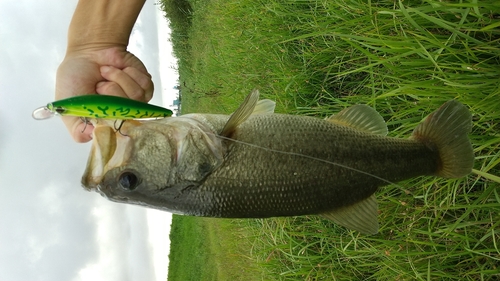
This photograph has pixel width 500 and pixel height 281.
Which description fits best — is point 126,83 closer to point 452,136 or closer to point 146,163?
point 146,163

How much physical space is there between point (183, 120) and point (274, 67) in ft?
8.29

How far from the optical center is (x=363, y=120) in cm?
217

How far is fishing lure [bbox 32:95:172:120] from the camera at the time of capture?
1675mm

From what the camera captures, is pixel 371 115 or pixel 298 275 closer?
pixel 371 115

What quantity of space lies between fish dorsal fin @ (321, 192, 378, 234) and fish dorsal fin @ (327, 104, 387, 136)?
0.39m

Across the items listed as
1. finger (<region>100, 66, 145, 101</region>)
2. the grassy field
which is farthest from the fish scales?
finger (<region>100, 66, 145, 101</region>)

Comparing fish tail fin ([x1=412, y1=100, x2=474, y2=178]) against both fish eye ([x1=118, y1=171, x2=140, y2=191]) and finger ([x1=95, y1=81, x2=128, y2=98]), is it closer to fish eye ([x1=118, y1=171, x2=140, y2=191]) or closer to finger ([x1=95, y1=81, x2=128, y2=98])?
fish eye ([x1=118, y1=171, x2=140, y2=191])

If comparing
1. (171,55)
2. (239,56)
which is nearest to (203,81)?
(239,56)

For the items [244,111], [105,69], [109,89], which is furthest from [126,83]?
[244,111]

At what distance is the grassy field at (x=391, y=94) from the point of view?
2266 mm

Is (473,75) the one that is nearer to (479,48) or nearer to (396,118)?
(479,48)

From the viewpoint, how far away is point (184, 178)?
188 cm

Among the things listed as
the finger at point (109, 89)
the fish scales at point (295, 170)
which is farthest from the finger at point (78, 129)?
the fish scales at point (295, 170)

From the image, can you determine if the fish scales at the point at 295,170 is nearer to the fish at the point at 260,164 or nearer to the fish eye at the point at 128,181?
the fish at the point at 260,164
